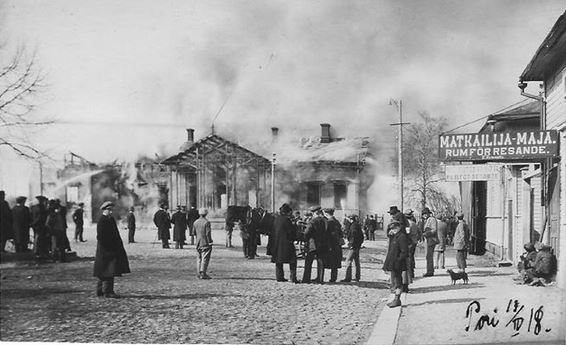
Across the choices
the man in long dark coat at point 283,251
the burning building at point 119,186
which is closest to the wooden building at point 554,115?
the man in long dark coat at point 283,251

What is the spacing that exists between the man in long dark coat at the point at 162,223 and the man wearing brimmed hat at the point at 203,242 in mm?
328

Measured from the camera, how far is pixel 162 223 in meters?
7.39

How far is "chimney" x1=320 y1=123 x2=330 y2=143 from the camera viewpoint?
712cm

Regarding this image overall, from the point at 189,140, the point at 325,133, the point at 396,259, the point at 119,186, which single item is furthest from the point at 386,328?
the point at 119,186

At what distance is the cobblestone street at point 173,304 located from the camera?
649 centimetres

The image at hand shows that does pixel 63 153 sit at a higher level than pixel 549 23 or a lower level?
lower

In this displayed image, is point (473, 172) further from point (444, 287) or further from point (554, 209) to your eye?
point (444, 287)

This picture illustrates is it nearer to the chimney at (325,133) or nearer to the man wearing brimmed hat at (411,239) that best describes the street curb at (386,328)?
the man wearing brimmed hat at (411,239)

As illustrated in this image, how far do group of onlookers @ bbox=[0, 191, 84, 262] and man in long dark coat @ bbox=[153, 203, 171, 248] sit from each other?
912mm

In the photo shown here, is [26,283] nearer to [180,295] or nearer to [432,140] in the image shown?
[180,295]

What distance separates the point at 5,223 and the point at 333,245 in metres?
4.28

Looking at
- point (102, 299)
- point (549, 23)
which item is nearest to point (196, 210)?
point (102, 299)

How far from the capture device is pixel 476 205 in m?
7.10

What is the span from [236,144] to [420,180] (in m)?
2.10
